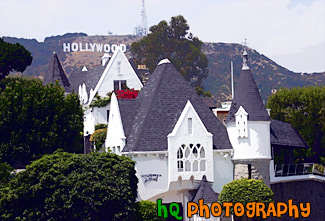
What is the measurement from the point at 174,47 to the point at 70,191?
266ft

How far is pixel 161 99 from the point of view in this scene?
6256cm

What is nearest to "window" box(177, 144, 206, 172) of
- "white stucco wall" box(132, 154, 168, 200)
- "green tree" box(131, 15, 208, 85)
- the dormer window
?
"white stucco wall" box(132, 154, 168, 200)

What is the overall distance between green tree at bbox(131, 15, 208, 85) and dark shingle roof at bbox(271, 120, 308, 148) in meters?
58.2

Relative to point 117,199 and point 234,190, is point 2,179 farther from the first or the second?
point 234,190

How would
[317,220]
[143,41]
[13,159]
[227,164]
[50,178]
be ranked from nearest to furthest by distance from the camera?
[50,178]
[227,164]
[13,159]
[317,220]
[143,41]

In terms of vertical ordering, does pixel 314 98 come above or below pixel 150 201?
above

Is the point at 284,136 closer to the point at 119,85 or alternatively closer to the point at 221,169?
the point at 221,169

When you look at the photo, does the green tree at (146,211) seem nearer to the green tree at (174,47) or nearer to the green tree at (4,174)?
the green tree at (4,174)

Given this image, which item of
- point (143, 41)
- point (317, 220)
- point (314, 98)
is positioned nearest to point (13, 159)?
point (317, 220)

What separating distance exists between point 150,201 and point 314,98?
38.3 meters

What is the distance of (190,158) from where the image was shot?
59906 mm

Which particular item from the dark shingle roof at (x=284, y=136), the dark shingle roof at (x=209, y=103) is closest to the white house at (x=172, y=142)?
the dark shingle roof at (x=284, y=136)

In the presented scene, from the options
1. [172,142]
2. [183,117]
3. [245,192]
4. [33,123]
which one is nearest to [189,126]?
A: [183,117]

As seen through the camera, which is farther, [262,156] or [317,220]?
[317,220]
